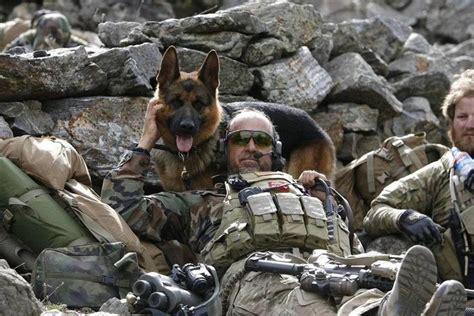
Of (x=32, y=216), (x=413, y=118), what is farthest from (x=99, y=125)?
(x=413, y=118)

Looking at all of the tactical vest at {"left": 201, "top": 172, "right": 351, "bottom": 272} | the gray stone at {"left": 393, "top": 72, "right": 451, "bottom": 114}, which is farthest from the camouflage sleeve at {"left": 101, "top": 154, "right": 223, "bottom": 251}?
the gray stone at {"left": 393, "top": 72, "right": 451, "bottom": 114}

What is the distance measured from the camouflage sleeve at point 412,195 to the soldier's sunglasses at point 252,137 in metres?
1.20

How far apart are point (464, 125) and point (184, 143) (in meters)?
2.27

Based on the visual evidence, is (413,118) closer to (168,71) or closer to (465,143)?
(465,143)

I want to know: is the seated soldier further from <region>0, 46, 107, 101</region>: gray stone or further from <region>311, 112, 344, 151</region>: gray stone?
<region>0, 46, 107, 101</region>: gray stone

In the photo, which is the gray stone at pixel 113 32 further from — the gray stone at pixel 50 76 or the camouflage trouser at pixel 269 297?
the camouflage trouser at pixel 269 297

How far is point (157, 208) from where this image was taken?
9.09m

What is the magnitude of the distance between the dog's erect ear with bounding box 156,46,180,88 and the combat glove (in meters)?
2.33

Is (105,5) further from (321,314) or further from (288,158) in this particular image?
(321,314)

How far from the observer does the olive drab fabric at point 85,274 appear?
8.20 meters

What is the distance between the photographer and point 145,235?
9.09m

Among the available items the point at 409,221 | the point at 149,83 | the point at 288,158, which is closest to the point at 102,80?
the point at 149,83

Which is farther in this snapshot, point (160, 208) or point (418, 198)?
point (418, 198)

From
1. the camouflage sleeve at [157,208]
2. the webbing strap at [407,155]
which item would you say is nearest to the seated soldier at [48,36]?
the webbing strap at [407,155]
